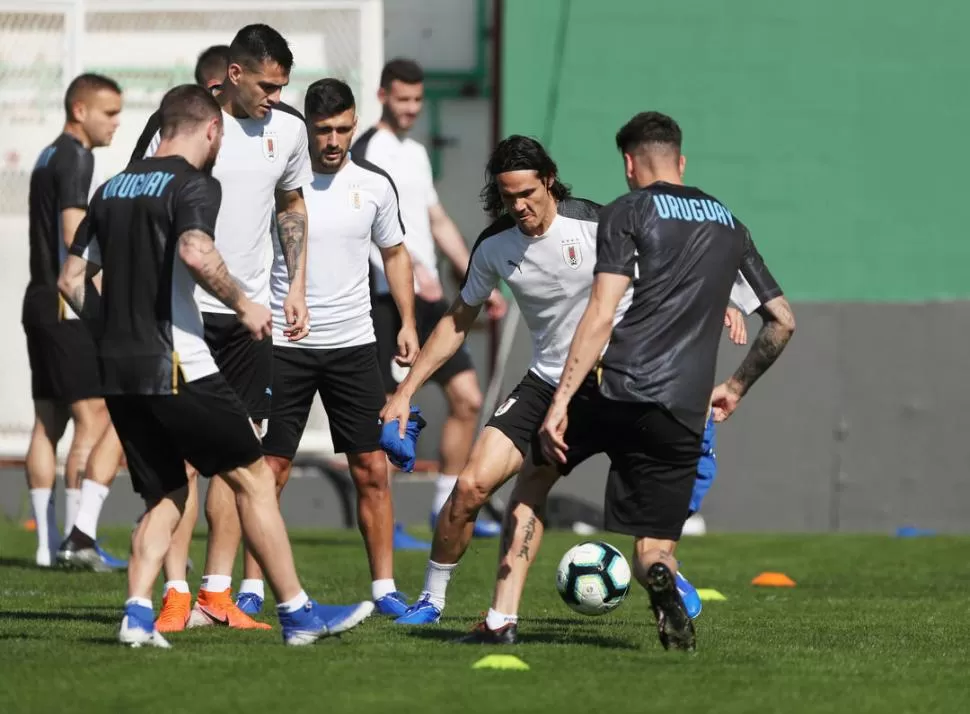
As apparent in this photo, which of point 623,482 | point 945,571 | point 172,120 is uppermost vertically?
point 172,120

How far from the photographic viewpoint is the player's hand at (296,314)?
7.48 m

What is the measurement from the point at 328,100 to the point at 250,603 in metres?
2.31

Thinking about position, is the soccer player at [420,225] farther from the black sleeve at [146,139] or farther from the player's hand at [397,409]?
the black sleeve at [146,139]

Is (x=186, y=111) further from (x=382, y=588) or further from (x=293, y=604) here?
(x=382, y=588)

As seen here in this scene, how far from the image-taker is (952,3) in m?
14.4

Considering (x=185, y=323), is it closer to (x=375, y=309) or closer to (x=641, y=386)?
(x=641, y=386)

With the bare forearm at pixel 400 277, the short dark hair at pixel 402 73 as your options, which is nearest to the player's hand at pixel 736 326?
the bare forearm at pixel 400 277

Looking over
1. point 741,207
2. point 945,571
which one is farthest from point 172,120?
point 741,207

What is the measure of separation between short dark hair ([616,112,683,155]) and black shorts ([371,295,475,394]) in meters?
2.89

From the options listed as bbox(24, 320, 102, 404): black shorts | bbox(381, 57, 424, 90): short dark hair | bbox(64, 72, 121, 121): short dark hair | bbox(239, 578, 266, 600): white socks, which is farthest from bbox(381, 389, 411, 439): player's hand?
bbox(381, 57, 424, 90): short dark hair

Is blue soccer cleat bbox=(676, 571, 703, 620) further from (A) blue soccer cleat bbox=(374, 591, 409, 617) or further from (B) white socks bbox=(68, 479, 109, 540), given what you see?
(B) white socks bbox=(68, 479, 109, 540)

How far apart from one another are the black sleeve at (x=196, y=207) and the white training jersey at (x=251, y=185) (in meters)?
1.25

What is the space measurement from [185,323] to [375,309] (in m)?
3.97

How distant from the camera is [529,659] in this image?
240 inches
